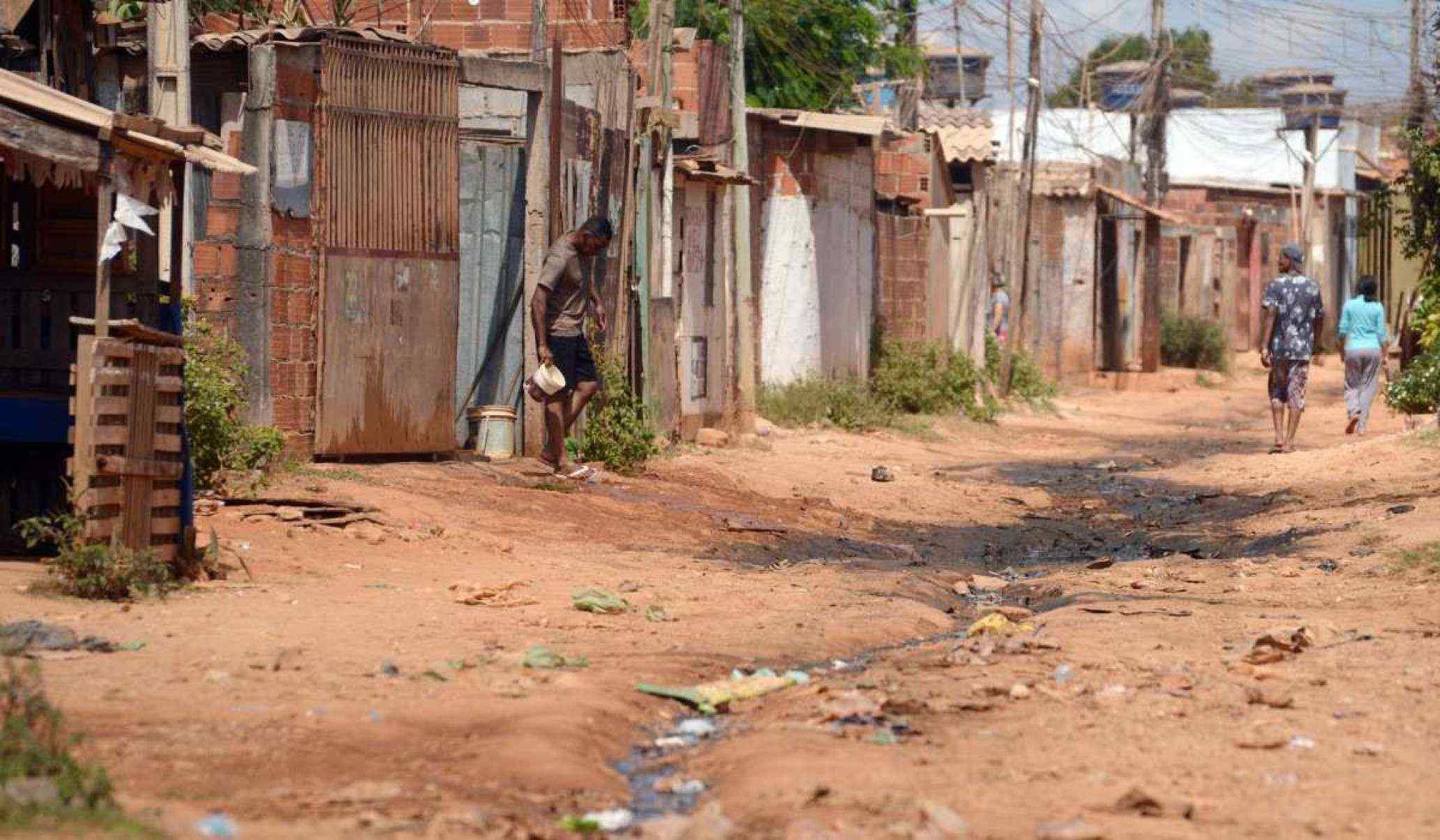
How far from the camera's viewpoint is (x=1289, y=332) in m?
16.7

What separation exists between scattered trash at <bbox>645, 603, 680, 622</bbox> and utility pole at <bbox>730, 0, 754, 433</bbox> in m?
8.41

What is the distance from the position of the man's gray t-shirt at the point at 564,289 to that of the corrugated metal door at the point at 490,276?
574mm

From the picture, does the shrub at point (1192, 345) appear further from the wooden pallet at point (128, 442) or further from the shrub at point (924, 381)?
the wooden pallet at point (128, 442)

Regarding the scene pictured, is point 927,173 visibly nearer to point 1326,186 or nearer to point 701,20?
point 701,20

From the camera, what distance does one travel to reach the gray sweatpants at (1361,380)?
18.3 m

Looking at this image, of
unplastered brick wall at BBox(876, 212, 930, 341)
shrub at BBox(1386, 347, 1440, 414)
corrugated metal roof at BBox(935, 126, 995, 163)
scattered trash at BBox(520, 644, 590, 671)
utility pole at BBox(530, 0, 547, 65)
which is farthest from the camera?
corrugated metal roof at BBox(935, 126, 995, 163)

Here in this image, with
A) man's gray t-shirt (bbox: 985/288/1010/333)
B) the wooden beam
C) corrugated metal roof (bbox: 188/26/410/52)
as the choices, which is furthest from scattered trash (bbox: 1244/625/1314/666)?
man's gray t-shirt (bbox: 985/288/1010/333)

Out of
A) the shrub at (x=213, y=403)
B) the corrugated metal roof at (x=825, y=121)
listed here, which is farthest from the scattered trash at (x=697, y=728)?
the corrugated metal roof at (x=825, y=121)

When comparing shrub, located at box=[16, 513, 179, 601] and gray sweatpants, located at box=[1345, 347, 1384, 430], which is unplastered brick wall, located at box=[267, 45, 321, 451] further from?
gray sweatpants, located at box=[1345, 347, 1384, 430]

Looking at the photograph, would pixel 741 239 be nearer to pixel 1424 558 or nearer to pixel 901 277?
pixel 901 277

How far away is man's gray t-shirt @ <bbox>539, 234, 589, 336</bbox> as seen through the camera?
1227cm

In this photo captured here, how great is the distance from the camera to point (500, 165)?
13062mm

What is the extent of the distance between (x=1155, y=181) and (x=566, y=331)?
23.9 metres

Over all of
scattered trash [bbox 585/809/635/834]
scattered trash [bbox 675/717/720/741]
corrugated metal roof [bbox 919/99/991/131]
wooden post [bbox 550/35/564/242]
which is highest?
corrugated metal roof [bbox 919/99/991/131]
